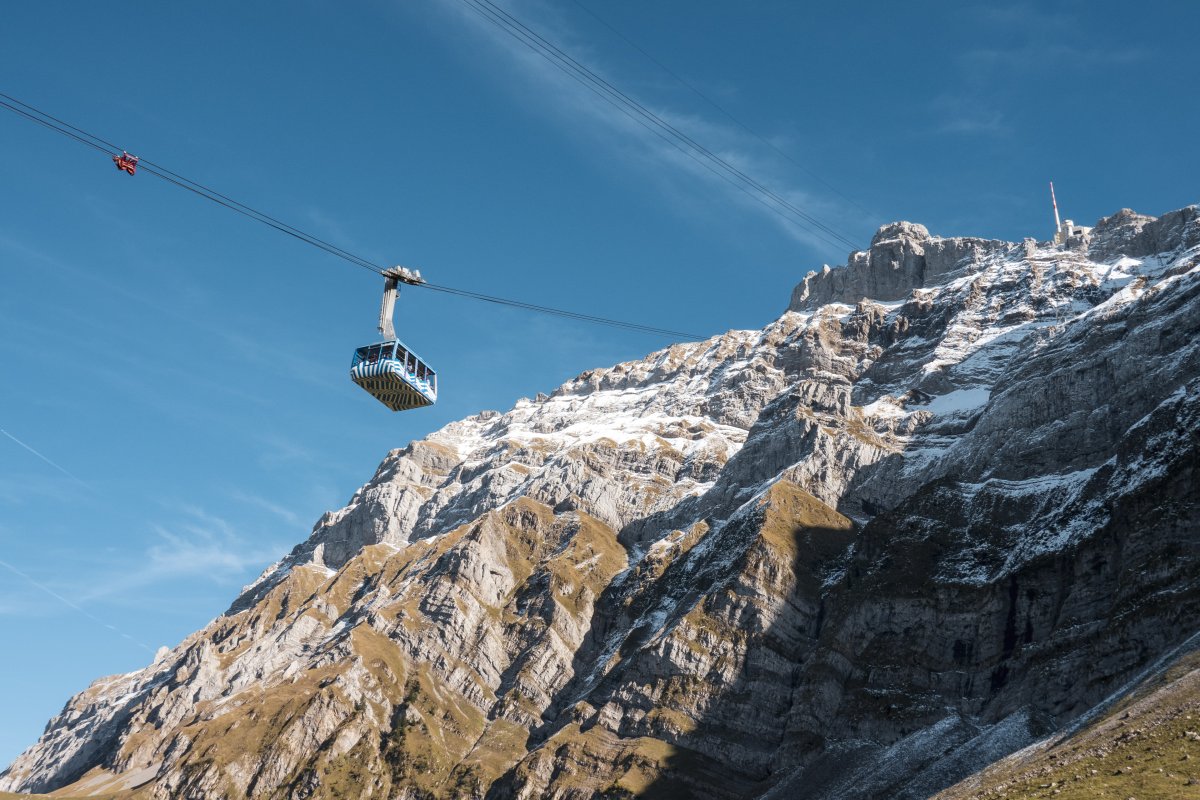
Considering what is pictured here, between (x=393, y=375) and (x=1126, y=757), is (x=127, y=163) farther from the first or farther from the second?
(x=1126, y=757)

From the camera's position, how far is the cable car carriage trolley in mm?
109062

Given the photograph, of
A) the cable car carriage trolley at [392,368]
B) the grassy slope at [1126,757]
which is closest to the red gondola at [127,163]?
the cable car carriage trolley at [392,368]

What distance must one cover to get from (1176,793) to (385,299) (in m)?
76.8

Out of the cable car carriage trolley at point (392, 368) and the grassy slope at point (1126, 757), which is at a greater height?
the cable car carriage trolley at point (392, 368)

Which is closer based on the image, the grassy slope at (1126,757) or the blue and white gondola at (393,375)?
the grassy slope at (1126,757)

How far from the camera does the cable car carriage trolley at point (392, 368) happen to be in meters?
109

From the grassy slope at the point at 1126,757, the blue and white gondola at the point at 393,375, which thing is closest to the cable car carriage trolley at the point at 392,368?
the blue and white gondola at the point at 393,375

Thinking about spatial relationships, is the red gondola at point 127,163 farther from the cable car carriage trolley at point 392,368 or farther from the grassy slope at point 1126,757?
the grassy slope at point 1126,757

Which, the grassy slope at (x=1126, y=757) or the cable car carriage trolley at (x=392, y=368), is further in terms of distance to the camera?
the cable car carriage trolley at (x=392, y=368)

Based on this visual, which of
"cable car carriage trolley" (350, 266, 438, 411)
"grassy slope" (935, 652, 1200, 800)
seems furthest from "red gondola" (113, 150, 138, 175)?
"grassy slope" (935, 652, 1200, 800)

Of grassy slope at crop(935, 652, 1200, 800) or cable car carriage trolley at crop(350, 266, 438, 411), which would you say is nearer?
grassy slope at crop(935, 652, 1200, 800)

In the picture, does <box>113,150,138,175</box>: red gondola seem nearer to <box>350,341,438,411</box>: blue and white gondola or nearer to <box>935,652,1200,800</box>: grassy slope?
<box>350,341,438,411</box>: blue and white gondola

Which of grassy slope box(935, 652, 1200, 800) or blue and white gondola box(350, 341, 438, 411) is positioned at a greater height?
blue and white gondola box(350, 341, 438, 411)

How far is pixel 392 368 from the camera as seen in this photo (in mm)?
110625
